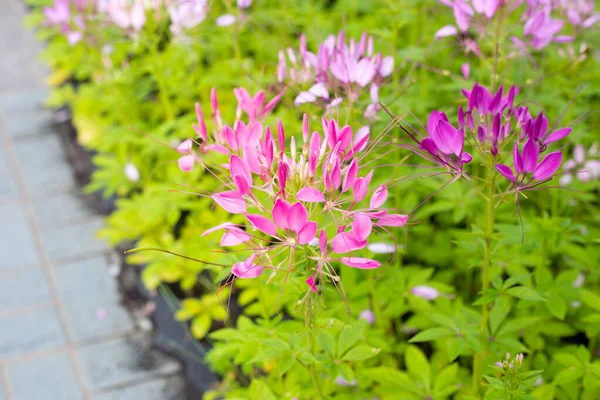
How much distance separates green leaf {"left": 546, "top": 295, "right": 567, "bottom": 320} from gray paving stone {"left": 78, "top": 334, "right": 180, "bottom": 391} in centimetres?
138

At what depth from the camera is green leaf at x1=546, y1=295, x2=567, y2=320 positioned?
140 cm

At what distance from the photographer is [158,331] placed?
2393 mm

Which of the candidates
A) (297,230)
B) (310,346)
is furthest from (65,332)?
(297,230)

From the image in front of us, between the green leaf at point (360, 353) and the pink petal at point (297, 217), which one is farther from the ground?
the pink petal at point (297, 217)

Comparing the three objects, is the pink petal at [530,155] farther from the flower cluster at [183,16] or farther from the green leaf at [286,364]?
the flower cluster at [183,16]

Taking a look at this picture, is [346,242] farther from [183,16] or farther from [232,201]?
[183,16]

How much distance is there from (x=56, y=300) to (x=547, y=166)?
86.8 inches

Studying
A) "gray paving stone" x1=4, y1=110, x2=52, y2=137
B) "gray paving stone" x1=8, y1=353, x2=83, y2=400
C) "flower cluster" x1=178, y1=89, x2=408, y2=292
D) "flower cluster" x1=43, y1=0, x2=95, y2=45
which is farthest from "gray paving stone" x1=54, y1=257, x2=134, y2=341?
"flower cluster" x1=178, y1=89, x2=408, y2=292

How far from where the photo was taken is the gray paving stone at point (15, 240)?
2.77 meters

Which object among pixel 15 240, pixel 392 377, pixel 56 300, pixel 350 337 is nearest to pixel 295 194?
pixel 350 337

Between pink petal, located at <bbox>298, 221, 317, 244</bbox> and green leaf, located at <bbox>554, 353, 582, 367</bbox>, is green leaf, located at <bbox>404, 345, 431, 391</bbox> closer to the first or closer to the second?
green leaf, located at <bbox>554, 353, 582, 367</bbox>

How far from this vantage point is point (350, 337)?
4.22ft

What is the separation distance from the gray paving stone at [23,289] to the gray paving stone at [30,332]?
0.06m

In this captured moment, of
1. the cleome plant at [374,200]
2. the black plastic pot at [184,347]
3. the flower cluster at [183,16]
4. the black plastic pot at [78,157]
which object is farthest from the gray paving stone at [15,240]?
the flower cluster at [183,16]
